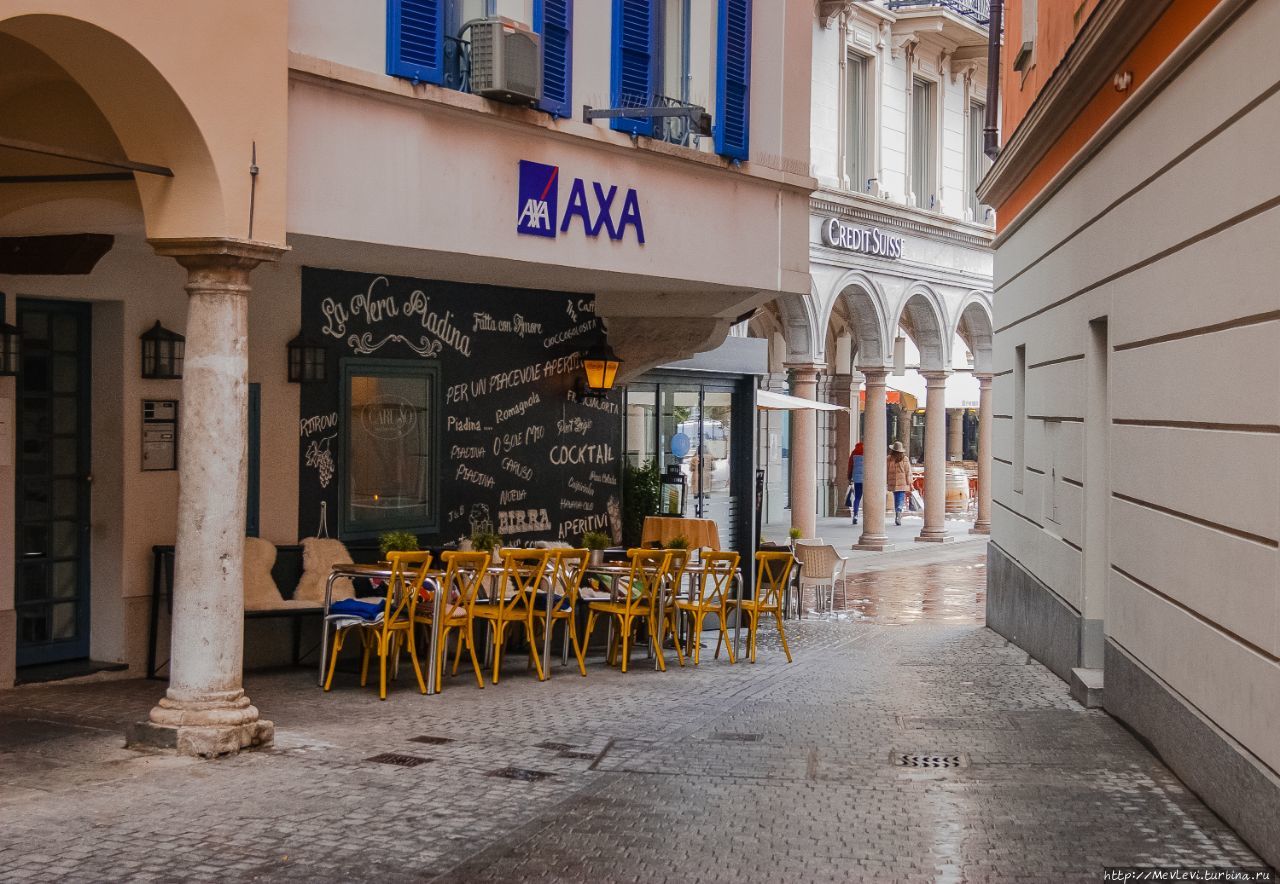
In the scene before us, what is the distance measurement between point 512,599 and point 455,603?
54cm

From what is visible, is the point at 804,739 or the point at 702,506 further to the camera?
the point at 702,506

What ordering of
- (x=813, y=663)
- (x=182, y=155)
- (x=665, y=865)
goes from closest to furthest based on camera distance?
1. (x=665, y=865)
2. (x=182, y=155)
3. (x=813, y=663)

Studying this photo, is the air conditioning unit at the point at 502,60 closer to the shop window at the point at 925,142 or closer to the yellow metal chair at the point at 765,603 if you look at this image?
the yellow metal chair at the point at 765,603

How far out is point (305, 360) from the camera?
11.8 meters

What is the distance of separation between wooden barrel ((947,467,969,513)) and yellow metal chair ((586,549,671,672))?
23.6 meters

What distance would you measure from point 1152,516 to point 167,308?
21.9 feet

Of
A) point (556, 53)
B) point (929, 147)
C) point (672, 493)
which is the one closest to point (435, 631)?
point (556, 53)

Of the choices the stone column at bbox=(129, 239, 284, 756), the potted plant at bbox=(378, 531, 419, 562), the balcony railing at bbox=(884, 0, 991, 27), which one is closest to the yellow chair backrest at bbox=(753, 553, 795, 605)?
the potted plant at bbox=(378, 531, 419, 562)

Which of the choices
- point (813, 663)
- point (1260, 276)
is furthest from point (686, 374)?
point (1260, 276)

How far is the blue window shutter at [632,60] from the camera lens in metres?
11.9

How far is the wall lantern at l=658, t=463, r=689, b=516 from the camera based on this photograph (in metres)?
17.1

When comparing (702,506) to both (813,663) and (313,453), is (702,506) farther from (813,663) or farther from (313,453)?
(313,453)

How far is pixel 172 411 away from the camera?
36.4ft

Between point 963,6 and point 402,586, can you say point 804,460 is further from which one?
point 402,586
